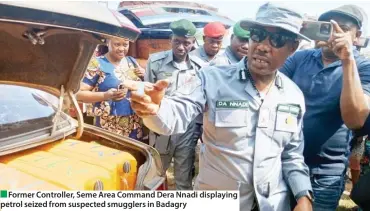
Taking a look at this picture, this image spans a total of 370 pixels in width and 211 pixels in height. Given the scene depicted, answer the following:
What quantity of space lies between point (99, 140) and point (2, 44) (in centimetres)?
74

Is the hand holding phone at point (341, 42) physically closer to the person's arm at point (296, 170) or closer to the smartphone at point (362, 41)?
the person's arm at point (296, 170)

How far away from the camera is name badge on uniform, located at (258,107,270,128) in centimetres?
185

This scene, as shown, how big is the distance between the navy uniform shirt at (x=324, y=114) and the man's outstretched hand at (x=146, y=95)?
1.19m

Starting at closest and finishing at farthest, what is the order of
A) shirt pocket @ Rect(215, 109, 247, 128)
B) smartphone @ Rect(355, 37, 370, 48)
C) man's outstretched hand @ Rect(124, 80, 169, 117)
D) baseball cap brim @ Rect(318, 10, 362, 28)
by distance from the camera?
1. man's outstretched hand @ Rect(124, 80, 169, 117)
2. shirt pocket @ Rect(215, 109, 247, 128)
3. baseball cap brim @ Rect(318, 10, 362, 28)
4. smartphone @ Rect(355, 37, 370, 48)

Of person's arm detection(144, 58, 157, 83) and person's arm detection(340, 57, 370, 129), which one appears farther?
person's arm detection(144, 58, 157, 83)

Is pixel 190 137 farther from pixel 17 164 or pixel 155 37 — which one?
pixel 155 37

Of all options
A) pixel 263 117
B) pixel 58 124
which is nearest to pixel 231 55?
pixel 263 117

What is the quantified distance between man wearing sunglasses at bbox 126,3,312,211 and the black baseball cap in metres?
0.42

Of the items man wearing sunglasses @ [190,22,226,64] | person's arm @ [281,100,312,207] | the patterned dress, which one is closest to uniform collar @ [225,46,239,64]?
man wearing sunglasses @ [190,22,226,64]

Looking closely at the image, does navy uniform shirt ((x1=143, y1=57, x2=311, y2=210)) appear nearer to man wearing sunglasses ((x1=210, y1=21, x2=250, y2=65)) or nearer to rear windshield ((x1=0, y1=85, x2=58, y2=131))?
rear windshield ((x1=0, y1=85, x2=58, y2=131))

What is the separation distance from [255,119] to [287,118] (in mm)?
166

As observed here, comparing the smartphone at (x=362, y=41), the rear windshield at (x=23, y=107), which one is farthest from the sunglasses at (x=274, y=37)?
the rear windshield at (x=23, y=107)

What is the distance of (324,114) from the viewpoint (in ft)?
7.58

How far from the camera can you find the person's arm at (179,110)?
1.55 m
